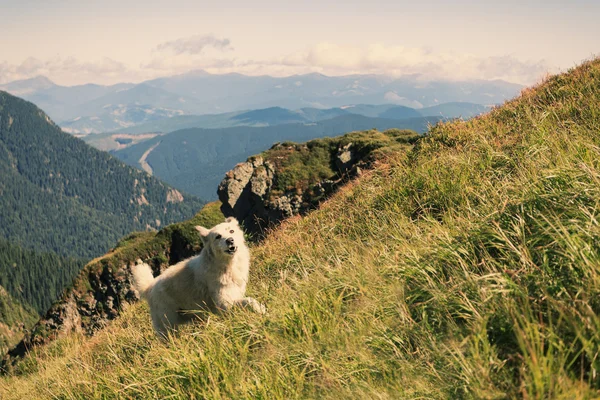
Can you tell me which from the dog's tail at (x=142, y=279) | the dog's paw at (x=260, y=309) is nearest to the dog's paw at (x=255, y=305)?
the dog's paw at (x=260, y=309)

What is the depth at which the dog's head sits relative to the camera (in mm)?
8484

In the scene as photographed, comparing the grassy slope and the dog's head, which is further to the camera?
the dog's head

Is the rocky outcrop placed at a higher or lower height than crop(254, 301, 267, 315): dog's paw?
lower

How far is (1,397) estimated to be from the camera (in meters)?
9.66

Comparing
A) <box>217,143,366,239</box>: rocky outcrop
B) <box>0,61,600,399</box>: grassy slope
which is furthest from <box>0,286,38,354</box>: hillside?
<box>0,61,600,399</box>: grassy slope

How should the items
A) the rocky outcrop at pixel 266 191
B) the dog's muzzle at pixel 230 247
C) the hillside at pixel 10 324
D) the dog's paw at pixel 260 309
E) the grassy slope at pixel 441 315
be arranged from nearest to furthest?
the grassy slope at pixel 441 315, the dog's paw at pixel 260 309, the dog's muzzle at pixel 230 247, the rocky outcrop at pixel 266 191, the hillside at pixel 10 324

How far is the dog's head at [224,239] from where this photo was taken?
Result: 8484 mm

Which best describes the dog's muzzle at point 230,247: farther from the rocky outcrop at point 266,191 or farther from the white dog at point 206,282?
the rocky outcrop at point 266,191

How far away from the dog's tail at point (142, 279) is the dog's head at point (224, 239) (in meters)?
2.06

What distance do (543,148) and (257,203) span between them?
44.0 metres

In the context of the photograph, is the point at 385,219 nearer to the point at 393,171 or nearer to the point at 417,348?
the point at 393,171

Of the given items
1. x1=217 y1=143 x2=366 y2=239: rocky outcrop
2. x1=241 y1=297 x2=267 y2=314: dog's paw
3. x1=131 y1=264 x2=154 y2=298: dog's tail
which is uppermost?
x1=241 y1=297 x2=267 y2=314: dog's paw

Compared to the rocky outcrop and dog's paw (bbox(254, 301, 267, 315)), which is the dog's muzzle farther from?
the rocky outcrop

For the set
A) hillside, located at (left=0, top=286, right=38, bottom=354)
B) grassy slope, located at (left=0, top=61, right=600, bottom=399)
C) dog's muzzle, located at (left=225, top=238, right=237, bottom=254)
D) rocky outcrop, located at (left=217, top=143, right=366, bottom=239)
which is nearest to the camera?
grassy slope, located at (left=0, top=61, right=600, bottom=399)
